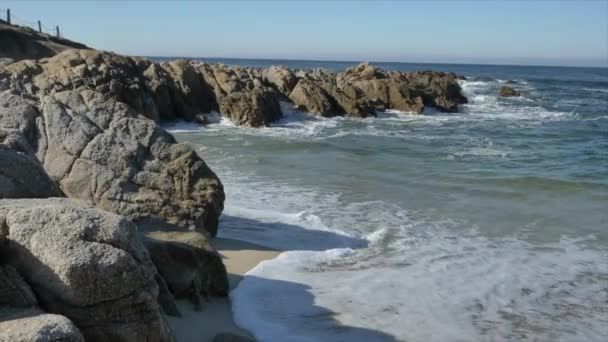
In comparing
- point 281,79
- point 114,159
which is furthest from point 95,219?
point 281,79

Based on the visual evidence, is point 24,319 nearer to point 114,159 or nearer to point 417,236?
point 114,159

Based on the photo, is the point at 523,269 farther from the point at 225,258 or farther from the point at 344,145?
the point at 344,145

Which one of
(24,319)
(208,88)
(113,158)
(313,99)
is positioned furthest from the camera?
(313,99)

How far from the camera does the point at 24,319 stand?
3.24 m

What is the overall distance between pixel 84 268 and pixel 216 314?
2.57 m

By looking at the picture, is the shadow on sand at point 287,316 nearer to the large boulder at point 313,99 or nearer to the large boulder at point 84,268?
the large boulder at point 84,268

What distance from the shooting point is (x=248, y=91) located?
27.6 metres

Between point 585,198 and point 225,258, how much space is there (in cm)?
Result: 845

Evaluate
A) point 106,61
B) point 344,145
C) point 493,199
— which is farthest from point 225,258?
point 106,61

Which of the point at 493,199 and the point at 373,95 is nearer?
the point at 493,199

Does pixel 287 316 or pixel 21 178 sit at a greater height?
pixel 21 178

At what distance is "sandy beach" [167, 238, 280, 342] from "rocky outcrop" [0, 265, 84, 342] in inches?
69.8

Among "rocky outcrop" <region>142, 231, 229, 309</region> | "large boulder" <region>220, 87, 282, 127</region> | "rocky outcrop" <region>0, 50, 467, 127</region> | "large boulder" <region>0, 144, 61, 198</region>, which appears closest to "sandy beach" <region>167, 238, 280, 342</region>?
"rocky outcrop" <region>142, 231, 229, 309</region>

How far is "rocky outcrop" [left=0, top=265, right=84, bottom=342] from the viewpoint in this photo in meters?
3.06
